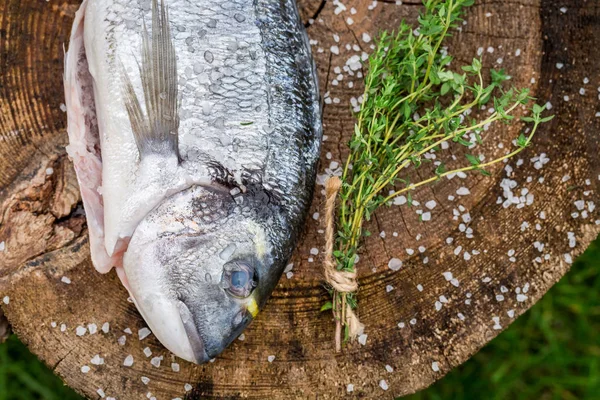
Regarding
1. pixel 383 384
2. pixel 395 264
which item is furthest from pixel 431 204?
pixel 383 384

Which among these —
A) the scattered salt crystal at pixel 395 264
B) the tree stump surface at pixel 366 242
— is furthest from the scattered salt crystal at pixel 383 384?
the scattered salt crystal at pixel 395 264

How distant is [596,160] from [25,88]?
6.84 ft

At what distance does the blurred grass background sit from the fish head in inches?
65.5

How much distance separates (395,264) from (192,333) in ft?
2.58

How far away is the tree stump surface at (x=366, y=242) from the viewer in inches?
79.3

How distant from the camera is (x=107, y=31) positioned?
5.91 ft

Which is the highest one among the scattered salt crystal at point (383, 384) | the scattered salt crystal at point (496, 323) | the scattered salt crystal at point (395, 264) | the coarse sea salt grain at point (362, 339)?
the scattered salt crystal at point (395, 264)

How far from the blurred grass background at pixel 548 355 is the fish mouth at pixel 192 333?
1621mm

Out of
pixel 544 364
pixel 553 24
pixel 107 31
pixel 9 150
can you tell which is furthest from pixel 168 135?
pixel 544 364

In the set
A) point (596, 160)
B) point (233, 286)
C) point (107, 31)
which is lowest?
point (233, 286)

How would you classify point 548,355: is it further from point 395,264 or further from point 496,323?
point 395,264

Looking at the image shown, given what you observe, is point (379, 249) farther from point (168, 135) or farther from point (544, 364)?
point (544, 364)

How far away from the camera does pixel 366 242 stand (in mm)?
2125

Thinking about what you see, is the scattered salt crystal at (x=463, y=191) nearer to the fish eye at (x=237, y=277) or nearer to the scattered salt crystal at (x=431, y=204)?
the scattered salt crystal at (x=431, y=204)
